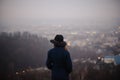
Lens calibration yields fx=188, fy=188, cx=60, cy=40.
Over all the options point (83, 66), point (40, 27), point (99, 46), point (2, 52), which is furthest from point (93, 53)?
point (2, 52)

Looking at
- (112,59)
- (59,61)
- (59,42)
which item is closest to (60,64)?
(59,61)

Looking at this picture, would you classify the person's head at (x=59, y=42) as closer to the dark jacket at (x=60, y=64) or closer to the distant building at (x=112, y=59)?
the dark jacket at (x=60, y=64)

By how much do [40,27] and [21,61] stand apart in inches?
80.1

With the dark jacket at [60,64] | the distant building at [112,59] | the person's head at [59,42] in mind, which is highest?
the person's head at [59,42]

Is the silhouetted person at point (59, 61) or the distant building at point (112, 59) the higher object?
the silhouetted person at point (59, 61)

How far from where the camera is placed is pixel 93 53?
7227mm

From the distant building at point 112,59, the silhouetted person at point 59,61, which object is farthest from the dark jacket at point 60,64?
the distant building at point 112,59

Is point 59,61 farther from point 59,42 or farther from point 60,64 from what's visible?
point 59,42

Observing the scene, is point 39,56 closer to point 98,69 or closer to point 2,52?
point 2,52

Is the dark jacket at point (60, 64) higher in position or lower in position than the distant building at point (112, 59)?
higher

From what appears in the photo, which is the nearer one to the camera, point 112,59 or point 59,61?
point 59,61

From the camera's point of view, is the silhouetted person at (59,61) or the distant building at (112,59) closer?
the silhouetted person at (59,61)

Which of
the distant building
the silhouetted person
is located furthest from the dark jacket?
the distant building

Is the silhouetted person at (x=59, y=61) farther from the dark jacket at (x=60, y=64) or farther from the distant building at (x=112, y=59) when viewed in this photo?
the distant building at (x=112, y=59)
